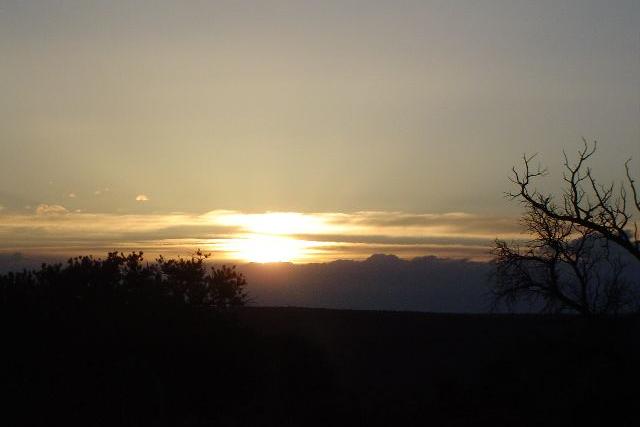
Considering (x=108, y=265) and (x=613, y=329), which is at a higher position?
(x=108, y=265)

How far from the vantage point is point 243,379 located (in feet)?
76.2

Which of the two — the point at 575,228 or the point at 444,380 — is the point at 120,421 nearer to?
the point at 444,380

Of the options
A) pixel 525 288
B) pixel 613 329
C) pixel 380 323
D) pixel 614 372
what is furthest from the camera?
pixel 380 323

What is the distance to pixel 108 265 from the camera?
25.2m

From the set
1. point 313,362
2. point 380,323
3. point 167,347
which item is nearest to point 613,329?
point 313,362

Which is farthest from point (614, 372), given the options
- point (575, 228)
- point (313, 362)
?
point (313, 362)

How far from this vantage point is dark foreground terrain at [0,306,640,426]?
1766cm

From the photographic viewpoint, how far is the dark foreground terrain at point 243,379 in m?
17.7

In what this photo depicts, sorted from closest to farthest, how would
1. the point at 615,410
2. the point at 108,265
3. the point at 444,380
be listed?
→ the point at 615,410, the point at 444,380, the point at 108,265

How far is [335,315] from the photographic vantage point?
53.4 meters

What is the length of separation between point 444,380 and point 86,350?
32.1 feet

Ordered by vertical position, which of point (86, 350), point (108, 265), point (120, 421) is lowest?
point (120, 421)

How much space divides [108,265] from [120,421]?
7.29 metres

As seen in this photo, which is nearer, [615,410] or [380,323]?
[615,410]
